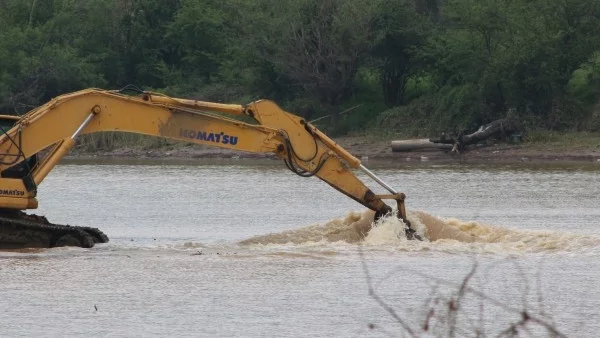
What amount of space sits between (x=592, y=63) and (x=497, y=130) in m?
4.57

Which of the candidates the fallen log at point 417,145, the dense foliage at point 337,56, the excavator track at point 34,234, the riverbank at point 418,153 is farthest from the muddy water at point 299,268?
the dense foliage at point 337,56

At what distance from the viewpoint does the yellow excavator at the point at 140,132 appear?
804 inches

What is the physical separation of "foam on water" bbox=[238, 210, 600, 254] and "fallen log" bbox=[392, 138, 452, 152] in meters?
30.7

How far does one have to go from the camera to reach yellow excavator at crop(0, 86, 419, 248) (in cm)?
2042

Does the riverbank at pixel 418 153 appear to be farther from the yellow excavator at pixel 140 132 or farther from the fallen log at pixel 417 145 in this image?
the yellow excavator at pixel 140 132

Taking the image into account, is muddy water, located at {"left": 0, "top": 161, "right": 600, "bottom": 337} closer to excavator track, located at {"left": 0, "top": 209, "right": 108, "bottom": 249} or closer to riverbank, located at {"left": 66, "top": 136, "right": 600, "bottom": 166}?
excavator track, located at {"left": 0, "top": 209, "right": 108, "bottom": 249}

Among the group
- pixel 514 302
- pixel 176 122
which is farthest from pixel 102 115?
pixel 514 302

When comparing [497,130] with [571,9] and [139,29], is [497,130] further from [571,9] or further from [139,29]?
[139,29]

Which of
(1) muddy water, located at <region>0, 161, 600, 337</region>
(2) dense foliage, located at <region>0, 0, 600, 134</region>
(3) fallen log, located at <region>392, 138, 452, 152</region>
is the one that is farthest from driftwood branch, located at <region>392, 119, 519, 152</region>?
(1) muddy water, located at <region>0, 161, 600, 337</region>

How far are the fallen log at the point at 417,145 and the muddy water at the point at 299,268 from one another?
18.9 metres

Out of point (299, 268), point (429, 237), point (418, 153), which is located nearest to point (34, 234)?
point (299, 268)

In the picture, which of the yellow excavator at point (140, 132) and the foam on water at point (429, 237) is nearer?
the yellow excavator at point (140, 132)

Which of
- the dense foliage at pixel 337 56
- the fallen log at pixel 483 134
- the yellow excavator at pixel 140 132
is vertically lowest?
the fallen log at pixel 483 134

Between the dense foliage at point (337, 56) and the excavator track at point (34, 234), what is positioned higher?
the dense foliage at point (337, 56)
